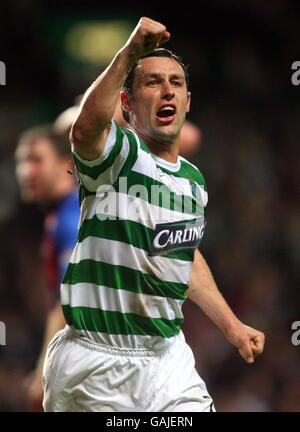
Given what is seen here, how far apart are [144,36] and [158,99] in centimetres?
35

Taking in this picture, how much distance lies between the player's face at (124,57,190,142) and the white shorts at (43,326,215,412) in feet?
2.15

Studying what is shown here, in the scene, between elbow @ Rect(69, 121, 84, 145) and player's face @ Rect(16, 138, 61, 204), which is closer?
elbow @ Rect(69, 121, 84, 145)

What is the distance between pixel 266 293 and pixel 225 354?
1.97 ft

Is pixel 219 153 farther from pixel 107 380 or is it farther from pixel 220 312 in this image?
pixel 107 380

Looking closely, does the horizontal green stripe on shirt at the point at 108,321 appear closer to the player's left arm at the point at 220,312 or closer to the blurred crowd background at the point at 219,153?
the player's left arm at the point at 220,312

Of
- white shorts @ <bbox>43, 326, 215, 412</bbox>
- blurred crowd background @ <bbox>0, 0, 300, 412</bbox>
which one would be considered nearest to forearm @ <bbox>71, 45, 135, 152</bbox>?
white shorts @ <bbox>43, 326, 215, 412</bbox>

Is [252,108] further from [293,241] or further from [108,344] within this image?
[108,344]

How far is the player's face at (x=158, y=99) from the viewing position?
7.15ft

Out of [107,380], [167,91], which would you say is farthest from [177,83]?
[107,380]

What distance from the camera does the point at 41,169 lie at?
3967mm

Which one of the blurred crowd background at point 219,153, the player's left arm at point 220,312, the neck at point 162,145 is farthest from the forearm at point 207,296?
the blurred crowd background at point 219,153

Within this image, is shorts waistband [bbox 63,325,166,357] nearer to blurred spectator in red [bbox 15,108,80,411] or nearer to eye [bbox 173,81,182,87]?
eye [bbox 173,81,182,87]

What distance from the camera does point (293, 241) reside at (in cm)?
598

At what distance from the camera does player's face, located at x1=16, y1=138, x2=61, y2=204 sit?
3.94 m
